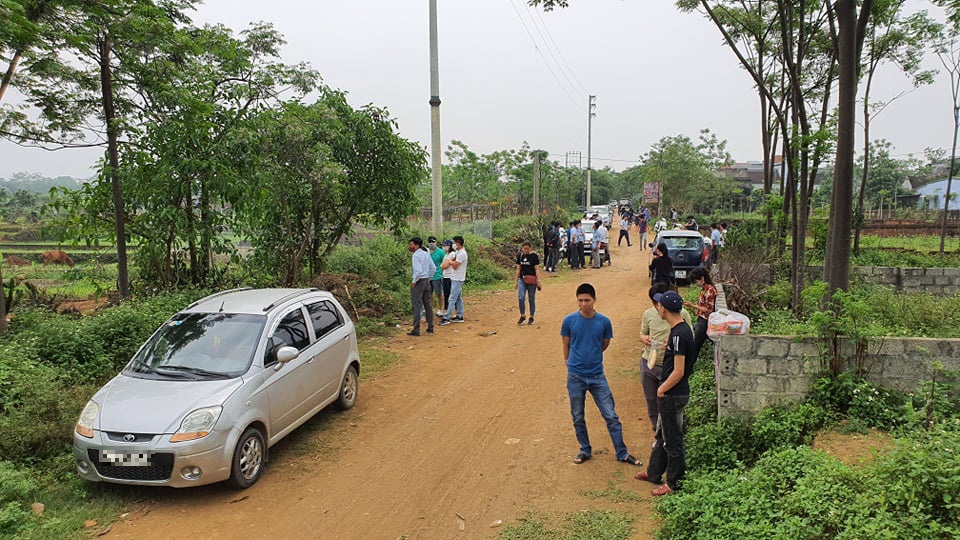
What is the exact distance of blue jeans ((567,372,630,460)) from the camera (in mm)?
5609

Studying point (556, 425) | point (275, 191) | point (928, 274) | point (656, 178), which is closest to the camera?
point (556, 425)

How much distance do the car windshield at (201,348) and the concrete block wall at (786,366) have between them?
4713 millimetres

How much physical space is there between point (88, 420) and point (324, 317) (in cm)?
264

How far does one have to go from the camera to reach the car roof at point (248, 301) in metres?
6.36

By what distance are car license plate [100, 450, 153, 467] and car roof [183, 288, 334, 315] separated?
1.78 meters

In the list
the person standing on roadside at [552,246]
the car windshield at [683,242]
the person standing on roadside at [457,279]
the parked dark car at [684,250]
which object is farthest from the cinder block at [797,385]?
the person standing on roadside at [552,246]

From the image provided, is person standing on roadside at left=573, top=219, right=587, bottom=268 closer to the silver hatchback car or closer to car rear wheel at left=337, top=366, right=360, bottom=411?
car rear wheel at left=337, top=366, right=360, bottom=411

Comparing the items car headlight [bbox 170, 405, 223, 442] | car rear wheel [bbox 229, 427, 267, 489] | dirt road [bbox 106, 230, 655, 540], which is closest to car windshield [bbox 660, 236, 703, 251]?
dirt road [bbox 106, 230, 655, 540]

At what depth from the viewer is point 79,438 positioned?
5.03m

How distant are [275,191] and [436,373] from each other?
5.04 m

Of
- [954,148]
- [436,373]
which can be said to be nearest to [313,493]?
[436,373]

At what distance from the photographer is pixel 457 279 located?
12.2 meters

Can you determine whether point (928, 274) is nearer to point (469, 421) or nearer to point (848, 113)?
point (848, 113)

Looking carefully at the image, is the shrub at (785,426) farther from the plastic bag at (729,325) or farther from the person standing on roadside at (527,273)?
the person standing on roadside at (527,273)
